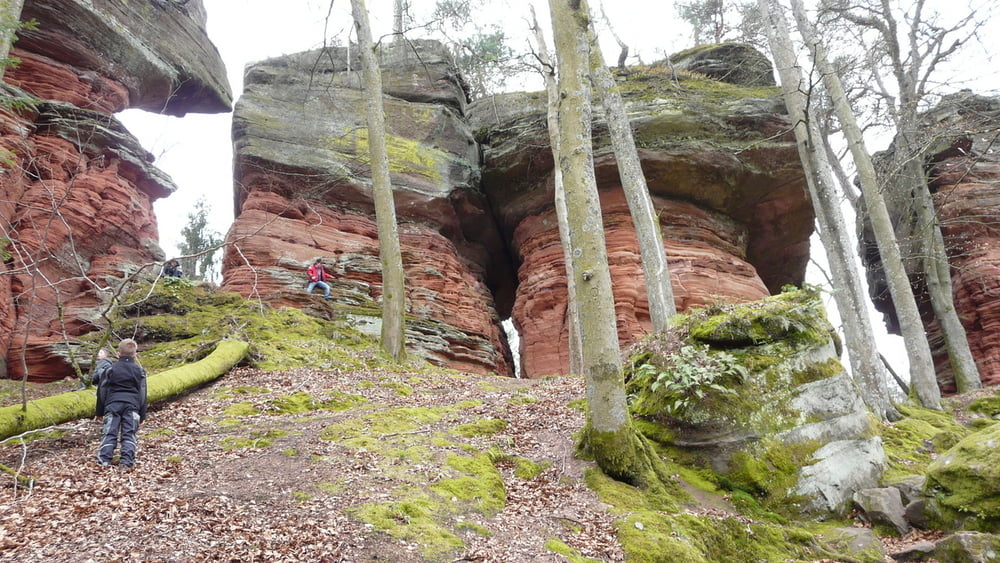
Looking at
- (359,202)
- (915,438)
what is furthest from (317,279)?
(915,438)

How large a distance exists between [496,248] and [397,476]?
20394 mm

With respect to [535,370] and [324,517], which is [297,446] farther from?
[535,370]

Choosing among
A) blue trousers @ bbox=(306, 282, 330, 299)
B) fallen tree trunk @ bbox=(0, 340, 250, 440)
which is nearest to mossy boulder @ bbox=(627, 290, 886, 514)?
fallen tree trunk @ bbox=(0, 340, 250, 440)

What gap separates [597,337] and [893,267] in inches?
451

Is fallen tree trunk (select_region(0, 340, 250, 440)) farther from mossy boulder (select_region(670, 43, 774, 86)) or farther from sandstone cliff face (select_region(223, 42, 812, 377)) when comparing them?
mossy boulder (select_region(670, 43, 774, 86))

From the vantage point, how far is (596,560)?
A: 483cm

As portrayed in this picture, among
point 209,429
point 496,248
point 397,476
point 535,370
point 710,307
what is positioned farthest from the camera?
point 496,248

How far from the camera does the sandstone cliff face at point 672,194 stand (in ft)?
67.5

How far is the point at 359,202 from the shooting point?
21469 millimetres

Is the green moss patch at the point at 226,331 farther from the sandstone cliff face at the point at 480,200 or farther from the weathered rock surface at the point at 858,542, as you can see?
the weathered rock surface at the point at 858,542

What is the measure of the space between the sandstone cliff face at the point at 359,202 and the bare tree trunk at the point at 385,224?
114 inches

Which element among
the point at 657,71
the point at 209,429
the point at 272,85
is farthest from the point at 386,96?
the point at 209,429

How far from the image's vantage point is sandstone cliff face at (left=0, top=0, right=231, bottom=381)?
14.1 meters

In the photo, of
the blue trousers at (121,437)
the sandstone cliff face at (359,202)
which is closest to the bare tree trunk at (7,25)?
the blue trousers at (121,437)
